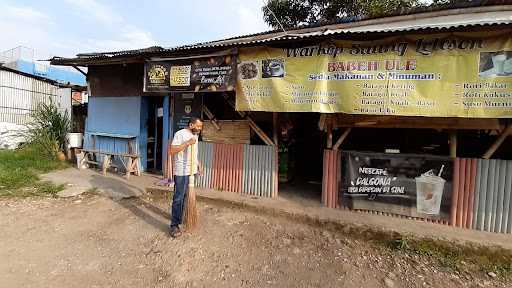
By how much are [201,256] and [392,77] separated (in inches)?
142

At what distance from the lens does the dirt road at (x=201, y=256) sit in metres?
3.62

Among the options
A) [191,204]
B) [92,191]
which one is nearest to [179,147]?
[191,204]

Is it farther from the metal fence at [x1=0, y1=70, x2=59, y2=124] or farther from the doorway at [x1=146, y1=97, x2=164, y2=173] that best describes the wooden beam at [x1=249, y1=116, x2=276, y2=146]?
the metal fence at [x1=0, y1=70, x2=59, y2=124]

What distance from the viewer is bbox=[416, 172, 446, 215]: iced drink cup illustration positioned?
4.81 meters

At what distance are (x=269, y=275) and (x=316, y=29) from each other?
5.60 m

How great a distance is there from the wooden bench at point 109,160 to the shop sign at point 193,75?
2.11 metres

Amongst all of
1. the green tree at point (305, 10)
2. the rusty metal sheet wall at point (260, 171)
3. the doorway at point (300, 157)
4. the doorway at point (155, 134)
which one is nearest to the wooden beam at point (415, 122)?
the rusty metal sheet wall at point (260, 171)

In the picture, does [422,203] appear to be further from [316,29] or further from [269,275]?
[316,29]

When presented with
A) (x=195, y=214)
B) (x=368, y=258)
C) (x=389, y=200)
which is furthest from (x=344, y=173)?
(x=195, y=214)

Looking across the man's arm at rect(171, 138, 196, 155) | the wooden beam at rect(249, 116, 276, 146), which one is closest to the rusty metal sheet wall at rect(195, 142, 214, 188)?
the wooden beam at rect(249, 116, 276, 146)

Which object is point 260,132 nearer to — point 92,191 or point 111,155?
point 92,191

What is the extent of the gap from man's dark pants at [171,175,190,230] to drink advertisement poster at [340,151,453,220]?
2637 millimetres

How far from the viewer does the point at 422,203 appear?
4.91 m

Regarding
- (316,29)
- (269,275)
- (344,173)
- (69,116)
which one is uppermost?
(316,29)
